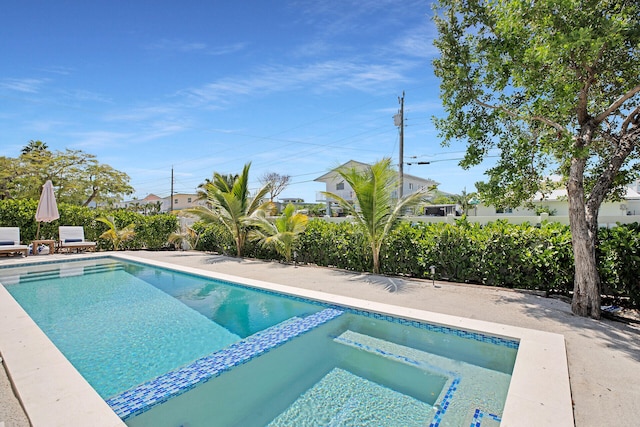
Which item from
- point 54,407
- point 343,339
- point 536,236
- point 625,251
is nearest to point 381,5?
point 536,236

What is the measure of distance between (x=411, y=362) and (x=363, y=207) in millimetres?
4884

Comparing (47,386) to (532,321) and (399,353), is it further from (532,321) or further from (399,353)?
(532,321)

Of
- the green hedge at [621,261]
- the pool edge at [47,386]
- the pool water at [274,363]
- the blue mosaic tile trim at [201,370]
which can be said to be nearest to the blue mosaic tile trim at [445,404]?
the pool water at [274,363]

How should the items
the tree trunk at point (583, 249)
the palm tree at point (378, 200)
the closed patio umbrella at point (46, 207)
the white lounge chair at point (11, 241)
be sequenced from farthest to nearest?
the closed patio umbrella at point (46, 207), the white lounge chair at point (11, 241), the palm tree at point (378, 200), the tree trunk at point (583, 249)

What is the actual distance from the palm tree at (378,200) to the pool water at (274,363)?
119 inches

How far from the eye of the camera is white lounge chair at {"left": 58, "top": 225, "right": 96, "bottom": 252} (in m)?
13.6

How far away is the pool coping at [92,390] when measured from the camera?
261 cm

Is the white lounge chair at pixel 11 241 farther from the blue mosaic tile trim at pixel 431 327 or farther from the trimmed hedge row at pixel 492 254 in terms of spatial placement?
the blue mosaic tile trim at pixel 431 327

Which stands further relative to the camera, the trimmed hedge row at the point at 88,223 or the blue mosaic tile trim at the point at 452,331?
the trimmed hedge row at the point at 88,223

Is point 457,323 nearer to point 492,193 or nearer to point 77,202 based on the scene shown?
point 492,193

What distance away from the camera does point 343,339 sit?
194 inches

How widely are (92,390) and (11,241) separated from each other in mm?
13804

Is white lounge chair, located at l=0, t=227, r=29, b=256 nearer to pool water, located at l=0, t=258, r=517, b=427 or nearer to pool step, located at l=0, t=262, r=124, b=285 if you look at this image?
pool step, located at l=0, t=262, r=124, b=285

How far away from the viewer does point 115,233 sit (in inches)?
592
